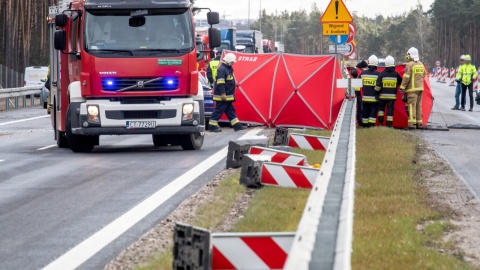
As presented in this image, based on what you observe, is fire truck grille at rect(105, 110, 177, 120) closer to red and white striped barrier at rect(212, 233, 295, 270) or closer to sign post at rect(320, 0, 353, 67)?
sign post at rect(320, 0, 353, 67)

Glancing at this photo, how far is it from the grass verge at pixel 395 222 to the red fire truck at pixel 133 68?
12.0 ft

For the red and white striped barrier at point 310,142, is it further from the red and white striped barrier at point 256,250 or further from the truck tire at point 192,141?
the red and white striped barrier at point 256,250

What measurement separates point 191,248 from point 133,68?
43.7 feet

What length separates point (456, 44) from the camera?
525 feet

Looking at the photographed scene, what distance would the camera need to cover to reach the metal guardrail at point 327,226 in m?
5.67

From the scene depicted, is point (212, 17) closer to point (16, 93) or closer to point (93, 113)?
point (93, 113)

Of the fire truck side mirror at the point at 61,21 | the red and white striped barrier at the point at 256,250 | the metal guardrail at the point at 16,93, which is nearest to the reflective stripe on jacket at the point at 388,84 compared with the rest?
the fire truck side mirror at the point at 61,21

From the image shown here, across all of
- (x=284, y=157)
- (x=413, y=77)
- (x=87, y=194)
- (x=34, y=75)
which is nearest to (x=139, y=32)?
(x=284, y=157)

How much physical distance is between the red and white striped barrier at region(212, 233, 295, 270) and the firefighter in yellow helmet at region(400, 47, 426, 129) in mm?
20598

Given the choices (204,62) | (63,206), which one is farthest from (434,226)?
(204,62)

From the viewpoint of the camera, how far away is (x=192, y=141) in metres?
21.3

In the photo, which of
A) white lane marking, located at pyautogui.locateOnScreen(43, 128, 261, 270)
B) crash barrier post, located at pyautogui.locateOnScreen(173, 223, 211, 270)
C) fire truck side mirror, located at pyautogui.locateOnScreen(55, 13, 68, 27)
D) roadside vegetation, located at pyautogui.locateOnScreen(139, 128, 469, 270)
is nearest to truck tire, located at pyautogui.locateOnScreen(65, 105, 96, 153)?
fire truck side mirror, located at pyautogui.locateOnScreen(55, 13, 68, 27)

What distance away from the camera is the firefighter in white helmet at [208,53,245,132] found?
26047 mm

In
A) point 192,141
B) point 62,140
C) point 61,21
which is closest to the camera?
point 61,21
